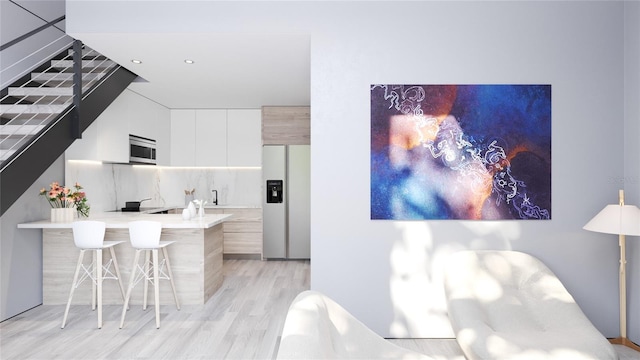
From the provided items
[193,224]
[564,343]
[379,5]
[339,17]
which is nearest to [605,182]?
[564,343]

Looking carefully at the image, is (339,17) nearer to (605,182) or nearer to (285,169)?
(605,182)

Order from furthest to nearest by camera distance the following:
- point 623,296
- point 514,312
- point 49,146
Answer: point 49,146, point 623,296, point 514,312

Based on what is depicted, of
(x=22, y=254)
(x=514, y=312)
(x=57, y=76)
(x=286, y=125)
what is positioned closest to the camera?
(x=514, y=312)

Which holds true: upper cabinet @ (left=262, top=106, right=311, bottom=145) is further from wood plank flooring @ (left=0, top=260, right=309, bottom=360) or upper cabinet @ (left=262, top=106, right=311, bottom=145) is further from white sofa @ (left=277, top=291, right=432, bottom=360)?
white sofa @ (left=277, top=291, right=432, bottom=360)

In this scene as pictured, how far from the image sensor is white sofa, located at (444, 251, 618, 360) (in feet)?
7.16

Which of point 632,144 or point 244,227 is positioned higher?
point 632,144

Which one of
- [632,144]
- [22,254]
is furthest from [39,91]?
[632,144]

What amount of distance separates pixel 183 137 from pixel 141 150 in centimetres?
113

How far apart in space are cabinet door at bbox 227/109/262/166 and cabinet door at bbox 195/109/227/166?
92 mm

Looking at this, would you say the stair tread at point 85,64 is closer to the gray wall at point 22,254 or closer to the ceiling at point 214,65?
the ceiling at point 214,65

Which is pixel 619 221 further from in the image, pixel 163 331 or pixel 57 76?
pixel 57 76

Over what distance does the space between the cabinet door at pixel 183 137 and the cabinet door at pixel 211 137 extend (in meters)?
A: 0.08

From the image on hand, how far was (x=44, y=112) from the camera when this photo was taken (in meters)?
3.81

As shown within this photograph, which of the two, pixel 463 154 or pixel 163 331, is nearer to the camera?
pixel 463 154
